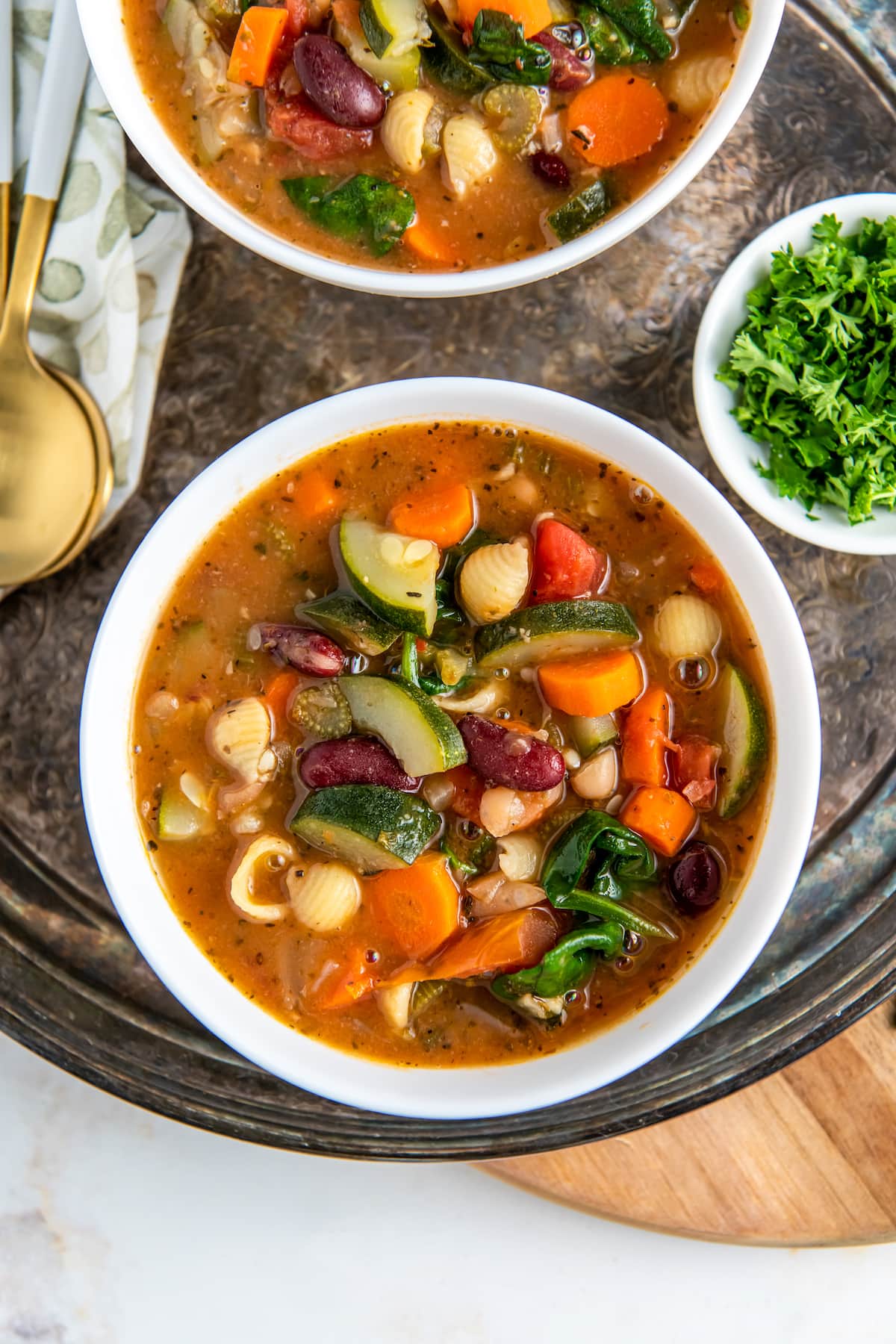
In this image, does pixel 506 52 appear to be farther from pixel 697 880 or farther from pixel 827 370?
pixel 697 880

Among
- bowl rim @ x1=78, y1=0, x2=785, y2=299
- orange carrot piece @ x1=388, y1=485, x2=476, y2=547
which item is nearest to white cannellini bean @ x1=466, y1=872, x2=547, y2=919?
orange carrot piece @ x1=388, y1=485, x2=476, y2=547

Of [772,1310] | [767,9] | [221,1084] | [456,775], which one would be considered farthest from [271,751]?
[772,1310]

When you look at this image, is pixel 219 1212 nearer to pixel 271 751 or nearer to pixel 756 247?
pixel 271 751

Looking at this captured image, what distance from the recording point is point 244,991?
232cm

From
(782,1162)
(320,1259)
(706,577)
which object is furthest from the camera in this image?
(320,1259)

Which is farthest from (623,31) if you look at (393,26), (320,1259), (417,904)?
(320,1259)

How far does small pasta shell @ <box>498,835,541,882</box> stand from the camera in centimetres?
228

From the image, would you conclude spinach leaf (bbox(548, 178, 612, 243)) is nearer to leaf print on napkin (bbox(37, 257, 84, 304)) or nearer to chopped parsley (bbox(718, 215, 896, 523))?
chopped parsley (bbox(718, 215, 896, 523))

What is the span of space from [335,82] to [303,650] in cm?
112

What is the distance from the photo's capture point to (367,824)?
85.4 inches

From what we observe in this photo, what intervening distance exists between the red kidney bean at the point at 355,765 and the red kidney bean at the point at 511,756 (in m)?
0.15

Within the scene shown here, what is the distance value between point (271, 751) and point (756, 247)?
5.08 ft

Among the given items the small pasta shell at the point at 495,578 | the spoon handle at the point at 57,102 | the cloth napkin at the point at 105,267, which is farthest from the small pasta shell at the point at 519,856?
the spoon handle at the point at 57,102

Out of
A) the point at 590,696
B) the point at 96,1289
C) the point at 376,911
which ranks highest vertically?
the point at 590,696
